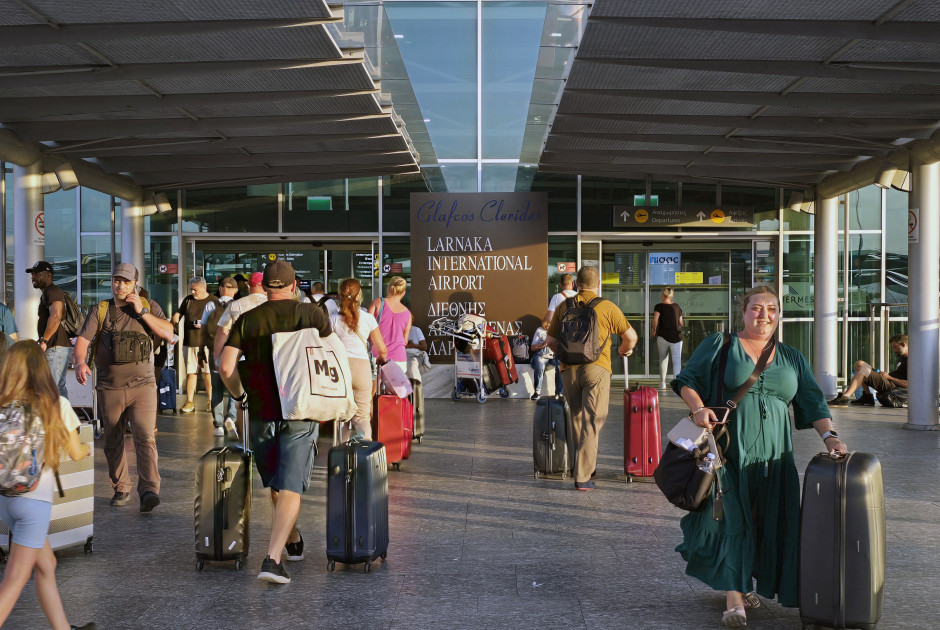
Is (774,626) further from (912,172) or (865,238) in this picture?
(865,238)

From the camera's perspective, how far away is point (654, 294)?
19828 mm

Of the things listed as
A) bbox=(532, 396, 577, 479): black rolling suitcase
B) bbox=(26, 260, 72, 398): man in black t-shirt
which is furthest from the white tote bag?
bbox=(26, 260, 72, 398): man in black t-shirt

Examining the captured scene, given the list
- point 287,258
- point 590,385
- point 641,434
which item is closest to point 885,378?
point 641,434

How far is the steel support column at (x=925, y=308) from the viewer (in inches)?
513

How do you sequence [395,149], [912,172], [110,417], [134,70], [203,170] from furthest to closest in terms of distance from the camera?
[203,170], [395,149], [912,172], [134,70], [110,417]

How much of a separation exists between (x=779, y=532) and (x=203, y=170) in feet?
45.6

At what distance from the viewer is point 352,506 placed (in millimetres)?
5863

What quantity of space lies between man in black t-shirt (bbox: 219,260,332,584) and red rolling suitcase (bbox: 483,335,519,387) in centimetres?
1071

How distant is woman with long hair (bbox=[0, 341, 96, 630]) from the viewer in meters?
4.35

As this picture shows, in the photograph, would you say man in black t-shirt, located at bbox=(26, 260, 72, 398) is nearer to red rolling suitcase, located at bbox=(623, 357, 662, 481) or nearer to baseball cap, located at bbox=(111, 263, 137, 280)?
baseball cap, located at bbox=(111, 263, 137, 280)

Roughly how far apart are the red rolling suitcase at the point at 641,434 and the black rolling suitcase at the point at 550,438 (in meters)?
Answer: 0.52

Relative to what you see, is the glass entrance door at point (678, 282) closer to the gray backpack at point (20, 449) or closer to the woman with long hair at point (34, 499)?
the woman with long hair at point (34, 499)

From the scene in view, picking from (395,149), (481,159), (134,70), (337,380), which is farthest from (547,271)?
(337,380)

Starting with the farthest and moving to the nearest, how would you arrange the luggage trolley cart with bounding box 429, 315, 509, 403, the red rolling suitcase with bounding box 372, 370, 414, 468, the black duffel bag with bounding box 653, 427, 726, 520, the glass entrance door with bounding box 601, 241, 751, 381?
the glass entrance door with bounding box 601, 241, 751, 381
the luggage trolley cart with bounding box 429, 315, 509, 403
the red rolling suitcase with bounding box 372, 370, 414, 468
the black duffel bag with bounding box 653, 427, 726, 520
